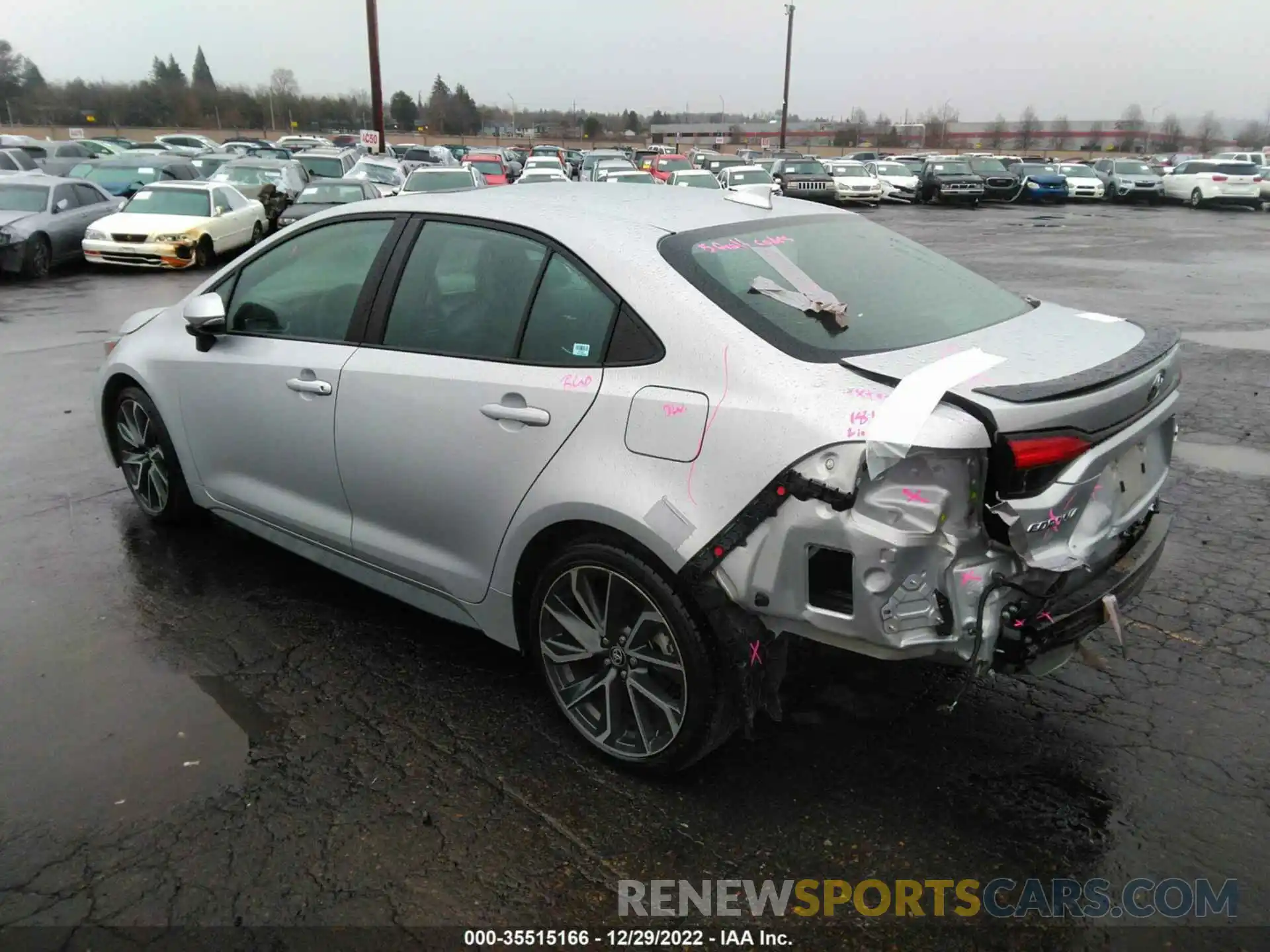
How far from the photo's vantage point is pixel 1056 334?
317 centimetres

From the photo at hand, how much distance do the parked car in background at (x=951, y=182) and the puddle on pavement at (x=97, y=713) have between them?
34.7m

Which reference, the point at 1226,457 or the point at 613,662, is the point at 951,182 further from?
the point at 613,662

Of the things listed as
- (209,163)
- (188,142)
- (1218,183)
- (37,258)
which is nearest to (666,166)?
(209,163)

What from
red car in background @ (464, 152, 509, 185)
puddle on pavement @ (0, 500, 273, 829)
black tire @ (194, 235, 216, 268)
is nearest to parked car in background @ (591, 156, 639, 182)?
red car in background @ (464, 152, 509, 185)

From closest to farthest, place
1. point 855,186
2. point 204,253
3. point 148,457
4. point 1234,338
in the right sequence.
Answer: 1. point 148,457
2. point 1234,338
3. point 204,253
4. point 855,186

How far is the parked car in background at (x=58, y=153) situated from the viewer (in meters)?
29.6

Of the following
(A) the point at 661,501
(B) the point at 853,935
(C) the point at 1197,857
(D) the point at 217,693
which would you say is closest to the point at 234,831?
(D) the point at 217,693

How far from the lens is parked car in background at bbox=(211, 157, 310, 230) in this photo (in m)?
19.2

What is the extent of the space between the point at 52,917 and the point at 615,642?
1688 millimetres

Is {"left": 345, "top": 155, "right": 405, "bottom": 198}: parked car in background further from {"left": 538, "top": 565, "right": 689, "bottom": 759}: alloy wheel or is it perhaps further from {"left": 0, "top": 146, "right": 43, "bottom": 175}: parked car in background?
{"left": 538, "top": 565, "right": 689, "bottom": 759}: alloy wheel

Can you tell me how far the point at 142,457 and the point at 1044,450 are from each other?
172 inches

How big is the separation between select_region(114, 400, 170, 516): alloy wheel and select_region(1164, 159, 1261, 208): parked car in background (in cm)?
3816

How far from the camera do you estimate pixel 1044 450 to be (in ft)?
8.14
